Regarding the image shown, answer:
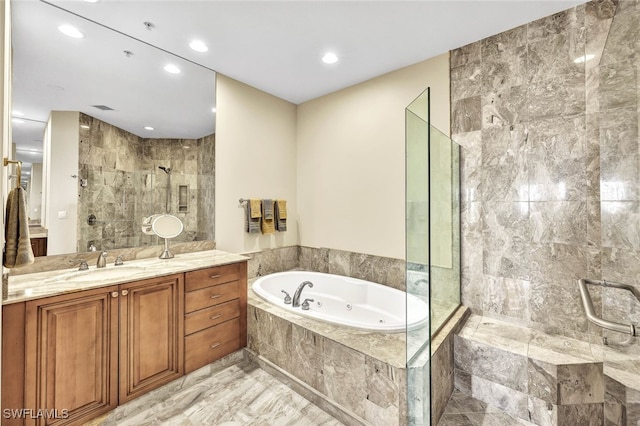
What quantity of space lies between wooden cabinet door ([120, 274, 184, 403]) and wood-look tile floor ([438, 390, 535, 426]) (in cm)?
195

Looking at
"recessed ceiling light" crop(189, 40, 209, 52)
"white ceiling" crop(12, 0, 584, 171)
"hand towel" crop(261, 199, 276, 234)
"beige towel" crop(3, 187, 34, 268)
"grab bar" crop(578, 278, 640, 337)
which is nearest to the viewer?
"grab bar" crop(578, 278, 640, 337)

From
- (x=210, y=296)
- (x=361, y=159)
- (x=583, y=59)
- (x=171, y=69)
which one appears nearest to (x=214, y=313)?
(x=210, y=296)

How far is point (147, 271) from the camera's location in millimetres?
2033

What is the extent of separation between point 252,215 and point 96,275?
1531 mm

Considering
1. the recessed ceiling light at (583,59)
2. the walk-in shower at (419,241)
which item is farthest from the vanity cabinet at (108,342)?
the recessed ceiling light at (583,59)

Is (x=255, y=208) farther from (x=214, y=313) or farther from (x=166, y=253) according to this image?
(x=214, y=313)

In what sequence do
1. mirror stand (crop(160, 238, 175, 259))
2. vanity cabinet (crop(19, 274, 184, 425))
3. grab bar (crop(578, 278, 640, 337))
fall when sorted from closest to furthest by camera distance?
grab bar (crop(578, 278, 640, 337)) < vanity cabinet (crop(19, 274, 184, 425)) < mirror stand (crop(160, 238, 175, 259))

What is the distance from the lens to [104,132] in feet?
7.41

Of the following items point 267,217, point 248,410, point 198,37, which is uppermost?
point 198,37

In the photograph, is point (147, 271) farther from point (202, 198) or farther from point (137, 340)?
A: point (202, 198)

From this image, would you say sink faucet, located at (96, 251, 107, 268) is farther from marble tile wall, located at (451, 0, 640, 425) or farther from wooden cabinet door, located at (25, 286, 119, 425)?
marble tile wall, located at (451, 0, 640, 425)

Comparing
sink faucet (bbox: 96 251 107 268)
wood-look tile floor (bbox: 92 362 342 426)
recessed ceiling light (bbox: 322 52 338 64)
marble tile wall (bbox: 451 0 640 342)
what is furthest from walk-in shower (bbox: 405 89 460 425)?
sink faucet (bbox: 96 251 107 268)

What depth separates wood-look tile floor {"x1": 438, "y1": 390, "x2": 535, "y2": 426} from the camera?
1.79 m

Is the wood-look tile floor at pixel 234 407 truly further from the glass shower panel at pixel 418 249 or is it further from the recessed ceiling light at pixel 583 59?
the recessed ceiling light at pixel 583 59
